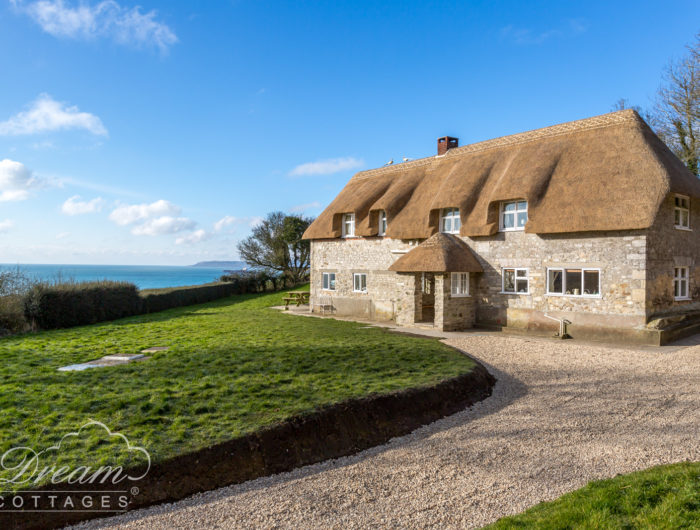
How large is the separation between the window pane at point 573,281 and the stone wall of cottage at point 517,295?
0.78 ft

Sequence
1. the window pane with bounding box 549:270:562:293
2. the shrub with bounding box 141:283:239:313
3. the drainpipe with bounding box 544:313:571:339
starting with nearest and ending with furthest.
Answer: the drainpipe with bounding box 544:313:571:339 < the window pane with bounding box 549:270:562:293 < the shrub with bounding box 141:283:239:313

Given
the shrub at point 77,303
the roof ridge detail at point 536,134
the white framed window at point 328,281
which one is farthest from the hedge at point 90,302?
the roof ridge detail at point 536,134

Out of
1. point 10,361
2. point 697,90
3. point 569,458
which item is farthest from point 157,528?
point 697,90

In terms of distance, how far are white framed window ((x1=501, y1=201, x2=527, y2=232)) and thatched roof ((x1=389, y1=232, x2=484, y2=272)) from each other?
1.67 metres

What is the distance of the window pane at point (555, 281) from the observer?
15.4m

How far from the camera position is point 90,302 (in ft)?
67.1

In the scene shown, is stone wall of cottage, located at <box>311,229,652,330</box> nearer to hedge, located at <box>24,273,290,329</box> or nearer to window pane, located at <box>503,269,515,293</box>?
window pane, located at <box>503,269,515,293</box>

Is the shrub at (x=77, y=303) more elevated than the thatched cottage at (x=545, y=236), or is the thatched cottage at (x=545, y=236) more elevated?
the thatched cottage at (x=545, y=236)

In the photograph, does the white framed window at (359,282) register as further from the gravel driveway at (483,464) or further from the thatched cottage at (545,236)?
the gravel driveway at (483,464)

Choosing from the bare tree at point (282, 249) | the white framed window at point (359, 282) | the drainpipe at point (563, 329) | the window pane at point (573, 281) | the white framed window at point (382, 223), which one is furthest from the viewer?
the bare tree at point (282, 249)

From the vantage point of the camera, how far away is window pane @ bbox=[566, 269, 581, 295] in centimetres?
1495

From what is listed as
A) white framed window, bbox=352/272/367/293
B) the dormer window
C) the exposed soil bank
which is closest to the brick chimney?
the dormer window

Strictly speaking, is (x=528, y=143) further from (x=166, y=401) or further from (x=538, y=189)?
(x=166, y=401)

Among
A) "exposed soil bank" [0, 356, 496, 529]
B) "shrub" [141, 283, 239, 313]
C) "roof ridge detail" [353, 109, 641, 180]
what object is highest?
"roof ridge detail" [353, 109, 641, 180]
